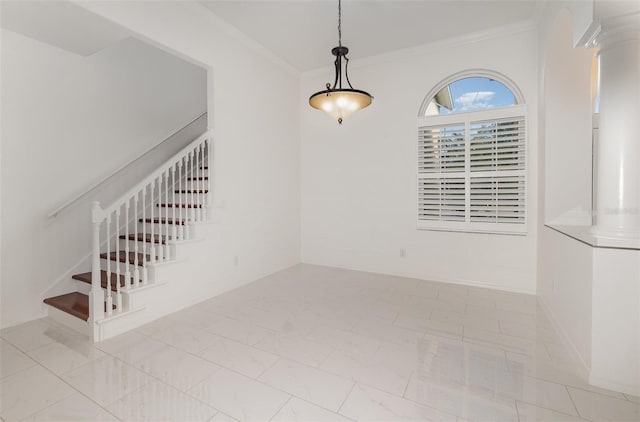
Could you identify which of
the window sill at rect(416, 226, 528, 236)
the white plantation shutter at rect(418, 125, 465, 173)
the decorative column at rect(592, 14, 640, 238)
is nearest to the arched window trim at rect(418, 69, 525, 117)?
the white plantation shutter at rect(418, 125, 465, 173)

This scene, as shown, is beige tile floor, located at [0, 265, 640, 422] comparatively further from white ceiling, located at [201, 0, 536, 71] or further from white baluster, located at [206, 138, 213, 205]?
white ceiling, located at [201, 0, 536, 71]

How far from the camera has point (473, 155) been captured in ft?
13.5

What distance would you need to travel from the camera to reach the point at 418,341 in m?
2.56

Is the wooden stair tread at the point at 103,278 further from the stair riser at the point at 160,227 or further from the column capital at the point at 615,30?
the column capital at the point at 615,30

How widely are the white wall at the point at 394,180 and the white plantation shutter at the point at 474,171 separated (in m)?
0.13

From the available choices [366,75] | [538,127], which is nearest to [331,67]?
[366,75]

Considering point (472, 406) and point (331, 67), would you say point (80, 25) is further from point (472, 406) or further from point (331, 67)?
point (472, 406)

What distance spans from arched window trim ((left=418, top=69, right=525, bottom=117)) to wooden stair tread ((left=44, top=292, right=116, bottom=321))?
15.0ft

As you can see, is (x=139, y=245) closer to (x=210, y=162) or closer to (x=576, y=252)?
(x=210, y=162)

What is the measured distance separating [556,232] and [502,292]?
124 centimetres

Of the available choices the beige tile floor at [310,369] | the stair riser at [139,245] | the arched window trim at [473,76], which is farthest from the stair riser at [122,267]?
the arched window trim at [473,76]

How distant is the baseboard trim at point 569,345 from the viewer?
80.1 inches

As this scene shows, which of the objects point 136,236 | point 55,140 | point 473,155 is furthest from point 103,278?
point 473,155

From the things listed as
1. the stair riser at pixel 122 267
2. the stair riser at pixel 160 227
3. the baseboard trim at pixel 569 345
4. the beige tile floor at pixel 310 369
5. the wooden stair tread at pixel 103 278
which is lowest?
the beige tile floor at pixel 310 369
